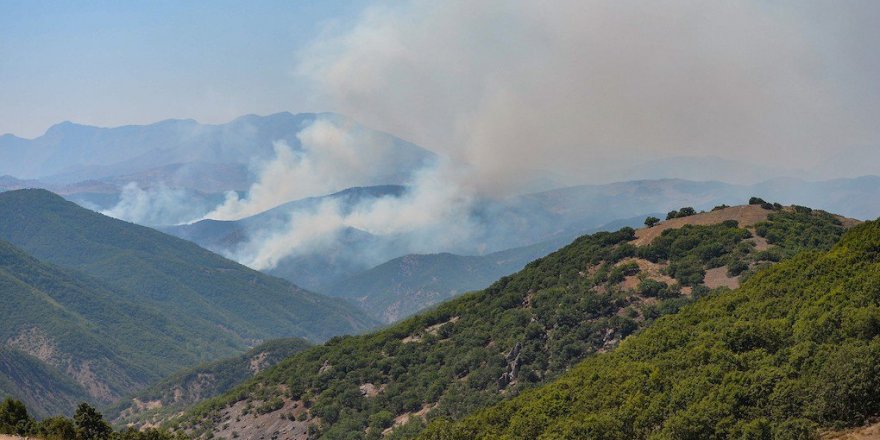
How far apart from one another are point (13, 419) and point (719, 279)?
101 meters

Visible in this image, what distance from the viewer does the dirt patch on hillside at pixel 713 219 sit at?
158 meters

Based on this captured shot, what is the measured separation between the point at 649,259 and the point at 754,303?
54696 millimetres

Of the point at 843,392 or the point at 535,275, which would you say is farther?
the point at 535,275

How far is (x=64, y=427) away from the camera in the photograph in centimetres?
10150

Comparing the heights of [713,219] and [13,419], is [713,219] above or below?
above

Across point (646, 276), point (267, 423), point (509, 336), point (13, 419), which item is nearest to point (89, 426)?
point (13, 419)

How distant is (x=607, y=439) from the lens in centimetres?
7894

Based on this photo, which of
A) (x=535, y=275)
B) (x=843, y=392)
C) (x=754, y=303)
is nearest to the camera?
(x=843, y=392)

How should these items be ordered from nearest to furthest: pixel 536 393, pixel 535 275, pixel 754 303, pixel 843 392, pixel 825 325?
pixel 843 392
pixel 825 325
pixel 754 303
pixel 536 393
pixel 535 275

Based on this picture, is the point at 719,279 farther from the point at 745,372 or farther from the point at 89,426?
the point at 89,426

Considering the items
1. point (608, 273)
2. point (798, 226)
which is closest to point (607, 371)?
point (608, 273)

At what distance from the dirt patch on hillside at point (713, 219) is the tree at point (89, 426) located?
93809mm

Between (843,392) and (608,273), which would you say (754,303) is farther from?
(608,273)

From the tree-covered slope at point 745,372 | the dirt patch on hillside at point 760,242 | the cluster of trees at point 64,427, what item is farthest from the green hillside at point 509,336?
the cluster of trees at point 64,427
